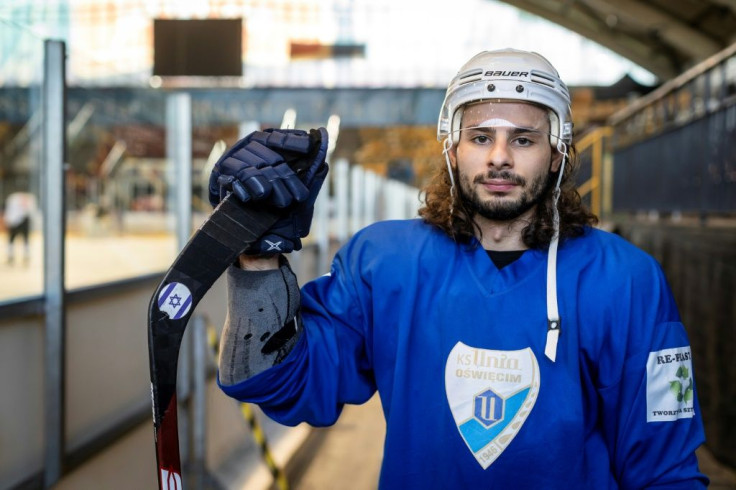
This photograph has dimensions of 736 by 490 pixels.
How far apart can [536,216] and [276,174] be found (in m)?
0.74

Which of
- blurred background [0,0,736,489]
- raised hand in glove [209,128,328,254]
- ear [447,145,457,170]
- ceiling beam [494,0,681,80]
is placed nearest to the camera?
raised hand in glove [209,128,328,254]

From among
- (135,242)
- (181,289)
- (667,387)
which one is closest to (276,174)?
(181,289)

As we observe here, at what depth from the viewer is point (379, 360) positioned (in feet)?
7.25

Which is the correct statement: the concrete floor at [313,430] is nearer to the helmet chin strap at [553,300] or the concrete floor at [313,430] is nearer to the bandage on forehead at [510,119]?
the bandage on forehead at [510,119]

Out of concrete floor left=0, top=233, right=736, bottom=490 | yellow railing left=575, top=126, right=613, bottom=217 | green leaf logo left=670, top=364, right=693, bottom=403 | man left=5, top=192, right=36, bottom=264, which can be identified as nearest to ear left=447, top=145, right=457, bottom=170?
green leaf logo left=670, top=364, right=693, bottom=403

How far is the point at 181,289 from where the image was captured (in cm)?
191

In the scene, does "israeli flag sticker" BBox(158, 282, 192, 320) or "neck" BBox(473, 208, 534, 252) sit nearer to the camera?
"israeli flag sticker" BBox(158, 282, 192, 320)

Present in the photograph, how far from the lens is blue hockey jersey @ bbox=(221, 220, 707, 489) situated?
6.68ft

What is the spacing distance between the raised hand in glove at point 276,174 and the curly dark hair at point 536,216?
432 millimetres

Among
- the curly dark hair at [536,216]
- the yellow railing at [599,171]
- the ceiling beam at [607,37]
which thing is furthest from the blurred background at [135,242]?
the ceiling beam at [607,37]

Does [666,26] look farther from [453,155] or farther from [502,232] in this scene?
[502,232]

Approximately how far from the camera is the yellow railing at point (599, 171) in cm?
1484

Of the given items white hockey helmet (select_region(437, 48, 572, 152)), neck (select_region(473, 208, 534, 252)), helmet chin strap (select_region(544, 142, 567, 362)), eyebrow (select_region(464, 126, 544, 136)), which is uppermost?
white hockey helmet (select_region(437, 48, 572, 152))

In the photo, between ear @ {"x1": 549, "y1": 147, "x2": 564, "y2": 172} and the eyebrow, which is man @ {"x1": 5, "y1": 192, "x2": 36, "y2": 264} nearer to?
the eyebrow
